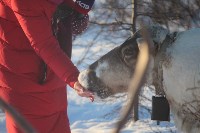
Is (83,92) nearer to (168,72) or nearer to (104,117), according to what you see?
(168,72)

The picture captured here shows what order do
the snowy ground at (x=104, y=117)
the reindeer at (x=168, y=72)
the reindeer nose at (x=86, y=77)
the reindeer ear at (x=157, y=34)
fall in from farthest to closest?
the snowy ground at (x=104, y=117) < the reindeer nose at (x=86, y=77) < the reindeer ear at (x=157, y=34) < the reindeer at (x=168, y=72)

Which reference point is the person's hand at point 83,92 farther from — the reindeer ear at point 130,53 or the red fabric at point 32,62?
the reindeer ear at point 130,53

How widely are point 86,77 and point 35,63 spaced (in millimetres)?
599

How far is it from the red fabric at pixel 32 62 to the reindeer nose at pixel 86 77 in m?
0.10

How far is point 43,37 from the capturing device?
6.88ft

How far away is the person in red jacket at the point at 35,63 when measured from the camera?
210 cm

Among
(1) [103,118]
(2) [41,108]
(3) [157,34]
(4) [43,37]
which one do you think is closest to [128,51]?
(3) [157,34]

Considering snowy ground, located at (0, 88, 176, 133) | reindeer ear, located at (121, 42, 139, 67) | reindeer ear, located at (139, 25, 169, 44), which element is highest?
reindeer ear, located at (139, 25, 169, 44)

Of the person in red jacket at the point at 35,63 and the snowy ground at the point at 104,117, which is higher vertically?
the person in red jacket at the point at 35,63

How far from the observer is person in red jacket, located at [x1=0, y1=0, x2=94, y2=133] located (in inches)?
82.6

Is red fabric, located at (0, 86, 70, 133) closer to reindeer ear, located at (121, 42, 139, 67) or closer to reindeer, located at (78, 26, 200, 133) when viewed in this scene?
reindeer, located at (78, 26, 200, 133)

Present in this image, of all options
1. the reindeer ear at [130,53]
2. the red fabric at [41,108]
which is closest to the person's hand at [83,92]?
the reindeer ear at [130,53]

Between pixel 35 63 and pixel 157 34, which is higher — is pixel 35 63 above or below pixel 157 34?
below

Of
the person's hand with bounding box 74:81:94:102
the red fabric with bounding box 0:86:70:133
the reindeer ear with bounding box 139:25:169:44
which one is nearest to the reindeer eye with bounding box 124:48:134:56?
the reindeer ear with bounding box 139:25:169:44
